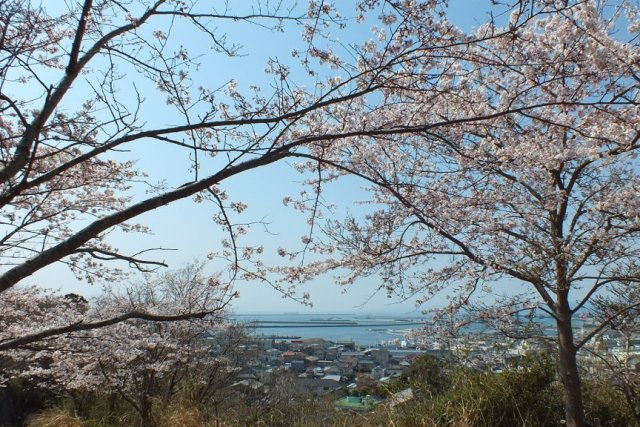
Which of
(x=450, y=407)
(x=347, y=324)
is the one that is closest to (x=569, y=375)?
(x=450, y=407)

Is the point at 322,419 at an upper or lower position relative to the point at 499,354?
lower

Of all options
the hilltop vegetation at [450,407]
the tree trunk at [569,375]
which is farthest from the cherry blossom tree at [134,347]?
the tree trunk at [569,375]

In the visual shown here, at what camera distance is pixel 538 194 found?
205 inches

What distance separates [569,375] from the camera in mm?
5012

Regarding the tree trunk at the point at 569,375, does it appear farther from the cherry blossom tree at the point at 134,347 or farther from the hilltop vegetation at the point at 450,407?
the cherry blossom tree at the point at 134,347

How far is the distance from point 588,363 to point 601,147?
4.91 meters

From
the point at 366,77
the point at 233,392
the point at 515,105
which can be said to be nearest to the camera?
the point at 366,77

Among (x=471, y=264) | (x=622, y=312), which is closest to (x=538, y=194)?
(x=471, y=264)

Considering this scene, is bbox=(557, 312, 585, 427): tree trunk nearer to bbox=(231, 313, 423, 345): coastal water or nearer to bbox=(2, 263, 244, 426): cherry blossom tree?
bbox=(231, 313, 423, 345): coastal water

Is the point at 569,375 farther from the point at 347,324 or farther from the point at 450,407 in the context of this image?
the point at 347,324

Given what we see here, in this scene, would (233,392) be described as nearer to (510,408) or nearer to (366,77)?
(510,408)

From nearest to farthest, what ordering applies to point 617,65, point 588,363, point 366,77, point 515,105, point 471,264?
1. point 366,77
2. point 617,65
3. point 515,105
4. point 471,264
5. point 588,363

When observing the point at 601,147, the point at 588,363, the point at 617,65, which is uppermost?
the point at 617,65

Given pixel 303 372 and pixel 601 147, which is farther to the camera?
pixel 303 372
